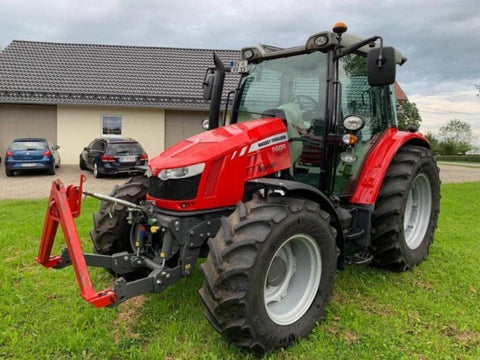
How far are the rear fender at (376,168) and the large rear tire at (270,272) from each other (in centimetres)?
95

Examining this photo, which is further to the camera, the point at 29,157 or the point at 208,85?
the point at 29,157

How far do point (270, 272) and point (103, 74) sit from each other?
709 inches

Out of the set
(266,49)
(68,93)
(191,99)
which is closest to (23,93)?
(68,93)

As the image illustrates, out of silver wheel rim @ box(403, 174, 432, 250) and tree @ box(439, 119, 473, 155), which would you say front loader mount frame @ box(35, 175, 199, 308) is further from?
tree @ box(439, 119, 473, 155)

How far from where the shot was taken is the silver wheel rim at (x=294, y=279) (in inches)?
115

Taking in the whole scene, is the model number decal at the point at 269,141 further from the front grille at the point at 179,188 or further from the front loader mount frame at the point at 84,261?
the front loader mount frame at the point at 84,261

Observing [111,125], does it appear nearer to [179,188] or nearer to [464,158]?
[179,188]

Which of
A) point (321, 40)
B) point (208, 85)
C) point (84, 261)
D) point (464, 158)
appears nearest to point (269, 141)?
point (321, 40)

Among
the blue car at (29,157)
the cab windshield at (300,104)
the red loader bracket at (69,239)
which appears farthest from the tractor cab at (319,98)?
the blue car at (29,157)

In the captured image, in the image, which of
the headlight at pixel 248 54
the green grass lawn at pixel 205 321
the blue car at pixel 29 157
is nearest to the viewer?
the green grass lawn at pixel 205 321

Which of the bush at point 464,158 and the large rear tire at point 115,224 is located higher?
the large rear tire at point 115,224

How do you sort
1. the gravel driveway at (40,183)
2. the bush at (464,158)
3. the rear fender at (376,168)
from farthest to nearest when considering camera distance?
the bush at (464,158) < the gravel driveway at (40,183) < the rear fender at (376,168)

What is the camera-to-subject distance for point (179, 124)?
1797 cm

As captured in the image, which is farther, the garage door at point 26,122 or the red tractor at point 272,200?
the garage door at point 26,122
